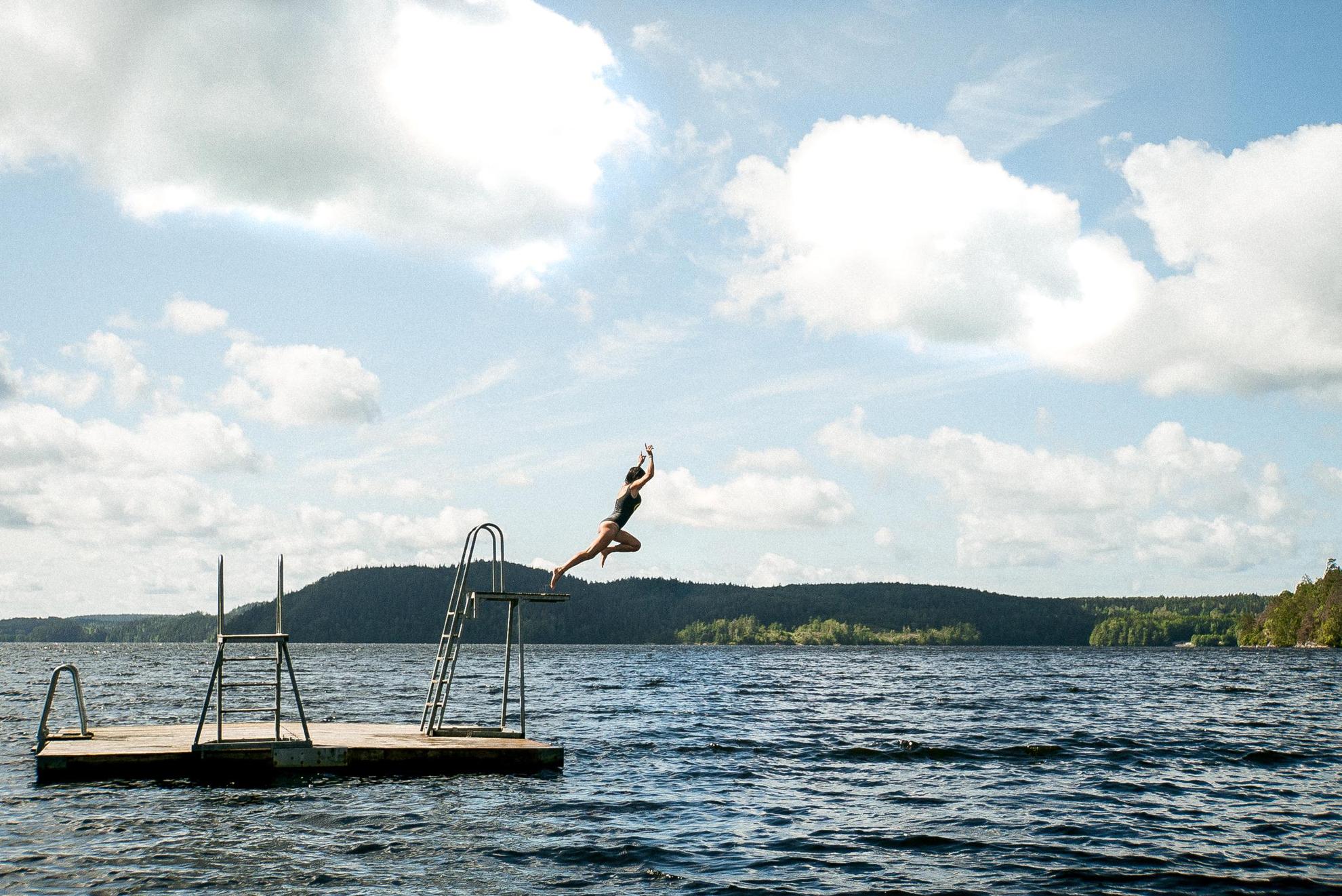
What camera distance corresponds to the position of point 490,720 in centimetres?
4147

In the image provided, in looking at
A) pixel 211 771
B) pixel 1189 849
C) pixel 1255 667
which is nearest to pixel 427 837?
pixel 211 771

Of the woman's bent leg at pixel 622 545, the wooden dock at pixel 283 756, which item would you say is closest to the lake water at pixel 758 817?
the wooden dock at pixel 283 756

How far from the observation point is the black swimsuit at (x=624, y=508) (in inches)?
848

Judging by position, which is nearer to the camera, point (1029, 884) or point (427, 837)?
point (1029, 884)

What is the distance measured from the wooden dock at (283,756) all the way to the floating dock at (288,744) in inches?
0.8

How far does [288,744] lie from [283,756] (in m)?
0.28

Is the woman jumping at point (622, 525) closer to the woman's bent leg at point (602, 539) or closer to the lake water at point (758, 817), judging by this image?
the woman's bent leg at point (602, 539)

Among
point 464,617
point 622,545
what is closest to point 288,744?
point 464,617

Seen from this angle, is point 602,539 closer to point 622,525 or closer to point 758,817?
point 622,525

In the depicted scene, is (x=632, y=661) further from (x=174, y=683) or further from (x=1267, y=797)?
(x=1267, y=797)

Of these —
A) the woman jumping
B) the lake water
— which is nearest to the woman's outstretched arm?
the woman jumping

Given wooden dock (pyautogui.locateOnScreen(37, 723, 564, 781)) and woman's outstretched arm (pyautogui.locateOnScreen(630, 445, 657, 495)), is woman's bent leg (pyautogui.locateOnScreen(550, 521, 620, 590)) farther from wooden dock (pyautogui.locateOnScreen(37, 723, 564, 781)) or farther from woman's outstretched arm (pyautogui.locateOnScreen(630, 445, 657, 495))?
wooden dock (pyautogui.locateOnScreen(37, 723, 564, 781))

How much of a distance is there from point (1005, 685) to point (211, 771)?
64.1 metres

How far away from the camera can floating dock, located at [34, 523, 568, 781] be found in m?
23.9
